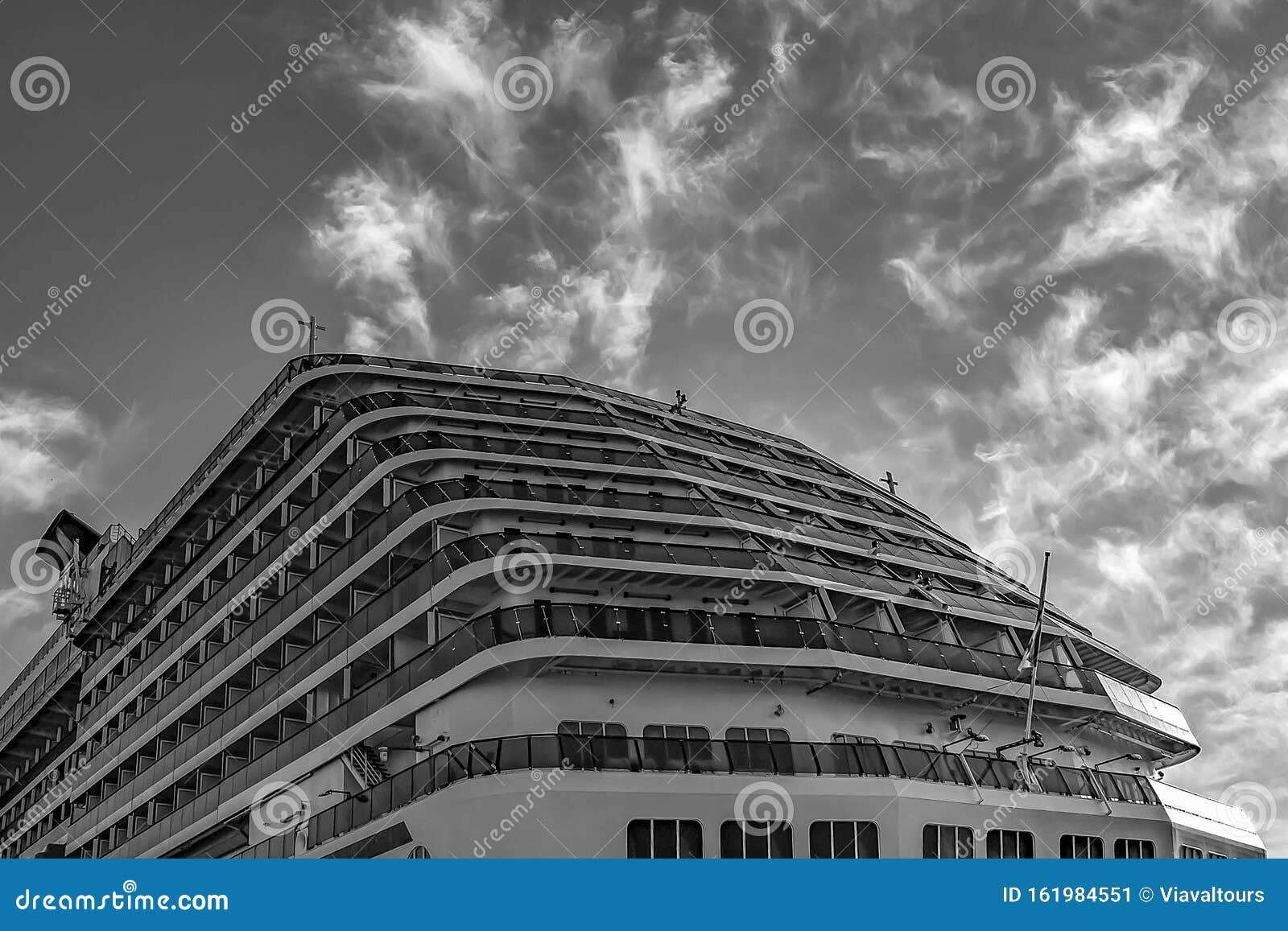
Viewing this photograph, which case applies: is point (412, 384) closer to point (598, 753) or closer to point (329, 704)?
point (329, 704)

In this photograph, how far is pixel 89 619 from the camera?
5750 centimetres

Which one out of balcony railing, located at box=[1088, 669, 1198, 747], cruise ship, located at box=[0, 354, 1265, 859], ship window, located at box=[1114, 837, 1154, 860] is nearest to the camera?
cruise ship, located at box=[0, 354, 1265, 859]

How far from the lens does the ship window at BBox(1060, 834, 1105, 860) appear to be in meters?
30.3

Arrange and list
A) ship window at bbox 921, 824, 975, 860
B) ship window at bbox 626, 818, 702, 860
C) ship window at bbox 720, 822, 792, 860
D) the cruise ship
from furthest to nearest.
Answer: ship window at bbox 921, 824, 975, 860
the cruise ship
ship window at bbox 720, 822, 792, 860
ship window at bbox 626, 818, 702, 860

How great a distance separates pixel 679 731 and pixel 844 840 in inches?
166

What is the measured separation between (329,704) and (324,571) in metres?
3.59

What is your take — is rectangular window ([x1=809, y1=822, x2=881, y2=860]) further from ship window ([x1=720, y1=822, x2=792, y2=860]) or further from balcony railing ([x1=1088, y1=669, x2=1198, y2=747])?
balcony railing ([x1=1088, y1=669, x2=1198, y2=747])

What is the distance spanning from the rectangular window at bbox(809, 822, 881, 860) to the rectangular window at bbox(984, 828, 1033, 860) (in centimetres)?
330

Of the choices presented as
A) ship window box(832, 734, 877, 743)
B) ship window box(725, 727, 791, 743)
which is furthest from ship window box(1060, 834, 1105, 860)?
ship window box(725, 727, 791, 743)

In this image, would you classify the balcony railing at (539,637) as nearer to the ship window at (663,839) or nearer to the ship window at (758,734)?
the ship window at (758,734)

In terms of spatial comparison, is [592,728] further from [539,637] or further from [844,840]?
[844,840]

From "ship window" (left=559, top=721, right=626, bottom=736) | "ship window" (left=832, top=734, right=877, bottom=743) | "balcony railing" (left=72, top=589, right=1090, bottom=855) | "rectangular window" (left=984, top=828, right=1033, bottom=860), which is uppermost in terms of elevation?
"balcony railing" (left=72, top=589, right=1090, bottom=855)

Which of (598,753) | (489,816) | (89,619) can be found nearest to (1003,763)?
(598,753)

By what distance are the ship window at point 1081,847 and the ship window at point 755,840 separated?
7438 mm
